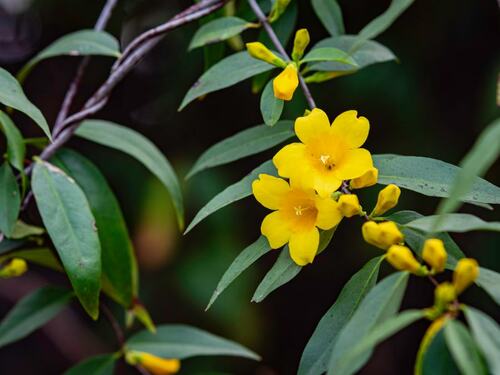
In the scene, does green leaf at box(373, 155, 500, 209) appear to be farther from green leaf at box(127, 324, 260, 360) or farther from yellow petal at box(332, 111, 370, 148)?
green leaf at box(127, 324, 260, 360)

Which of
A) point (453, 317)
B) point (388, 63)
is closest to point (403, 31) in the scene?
point (388, 63)

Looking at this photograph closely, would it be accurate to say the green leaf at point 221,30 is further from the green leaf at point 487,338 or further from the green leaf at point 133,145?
the green leaf at point 487,338

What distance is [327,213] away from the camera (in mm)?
744

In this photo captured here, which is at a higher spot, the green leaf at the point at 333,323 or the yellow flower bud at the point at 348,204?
the yellow flower bud at the point at 348,204

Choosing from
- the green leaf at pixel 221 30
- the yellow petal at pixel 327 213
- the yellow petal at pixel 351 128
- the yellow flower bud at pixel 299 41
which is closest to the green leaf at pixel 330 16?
the green leaf at pixel 221 30

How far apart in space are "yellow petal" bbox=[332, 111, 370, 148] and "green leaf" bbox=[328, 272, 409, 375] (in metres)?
0.21

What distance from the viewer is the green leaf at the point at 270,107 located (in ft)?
2.72

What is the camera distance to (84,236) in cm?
88

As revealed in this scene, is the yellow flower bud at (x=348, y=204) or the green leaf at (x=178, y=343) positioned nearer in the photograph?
the yellow flower bud at (x=348, y=204)

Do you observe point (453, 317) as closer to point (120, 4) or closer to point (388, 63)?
point (388, 63)

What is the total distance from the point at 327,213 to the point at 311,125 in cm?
11

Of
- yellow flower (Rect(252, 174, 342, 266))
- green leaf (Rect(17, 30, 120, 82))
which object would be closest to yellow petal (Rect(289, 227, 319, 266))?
yellow flower (Rect(252, 174, 342, 266))

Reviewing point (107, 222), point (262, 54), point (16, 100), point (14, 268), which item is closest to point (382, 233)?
point (262, 54)

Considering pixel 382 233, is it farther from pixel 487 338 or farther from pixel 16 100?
pixel 16 100
